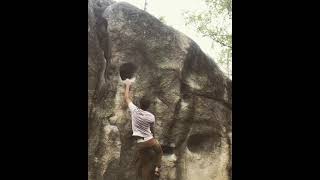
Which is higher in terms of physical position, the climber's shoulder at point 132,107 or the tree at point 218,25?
the tree at point 218,25

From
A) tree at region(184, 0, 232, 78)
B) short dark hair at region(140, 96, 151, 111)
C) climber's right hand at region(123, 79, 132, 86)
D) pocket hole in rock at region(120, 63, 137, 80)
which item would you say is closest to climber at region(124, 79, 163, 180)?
short dark hair at region(140, 96, 151, 111)

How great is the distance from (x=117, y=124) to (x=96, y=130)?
11.0 inches

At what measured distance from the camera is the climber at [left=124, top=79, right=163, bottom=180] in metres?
7.12

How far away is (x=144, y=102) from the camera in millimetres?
7152

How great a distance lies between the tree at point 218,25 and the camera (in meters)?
7.14

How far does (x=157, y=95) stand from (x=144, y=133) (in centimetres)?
52

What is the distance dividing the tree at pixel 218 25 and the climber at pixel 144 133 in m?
1.14

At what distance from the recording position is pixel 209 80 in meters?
7.30

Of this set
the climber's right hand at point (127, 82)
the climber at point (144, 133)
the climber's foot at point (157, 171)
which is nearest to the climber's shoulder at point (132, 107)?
the climber at point (144, 133)

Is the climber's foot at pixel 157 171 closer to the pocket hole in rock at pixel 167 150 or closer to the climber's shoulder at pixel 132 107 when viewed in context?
the pocket hole in rock at pixel 167 150

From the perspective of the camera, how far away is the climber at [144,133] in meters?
7.12

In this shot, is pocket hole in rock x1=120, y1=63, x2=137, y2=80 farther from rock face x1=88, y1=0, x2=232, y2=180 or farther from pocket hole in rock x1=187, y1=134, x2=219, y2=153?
pocket hole in rock x1=187, y1=134, x2=219, y2=153

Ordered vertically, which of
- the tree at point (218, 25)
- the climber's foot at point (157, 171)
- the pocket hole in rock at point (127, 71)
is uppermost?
the tree at point (218, 25)
